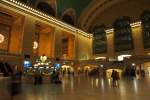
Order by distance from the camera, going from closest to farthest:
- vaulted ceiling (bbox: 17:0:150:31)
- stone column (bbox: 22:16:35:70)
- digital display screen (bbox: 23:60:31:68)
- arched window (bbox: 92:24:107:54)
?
digital display screen (bbox: 23:60:31:68) → stone column (bbox: 22:16:35:70) → vaulted ceiling (bbox: 17:0:150:31) → arched window (bbox: 92:24:107:54)

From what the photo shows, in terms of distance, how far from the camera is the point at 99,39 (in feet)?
97.0

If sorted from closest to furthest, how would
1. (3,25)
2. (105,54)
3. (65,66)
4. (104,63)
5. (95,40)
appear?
(3,25) < (104,63) < (65,66) < (105,54) < (95,40)

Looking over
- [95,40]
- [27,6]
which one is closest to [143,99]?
[27,6]

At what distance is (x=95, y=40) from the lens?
30047 millimetres

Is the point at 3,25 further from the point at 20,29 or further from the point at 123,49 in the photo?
the point at 123,49

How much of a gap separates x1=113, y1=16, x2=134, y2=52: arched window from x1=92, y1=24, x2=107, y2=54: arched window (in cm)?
216

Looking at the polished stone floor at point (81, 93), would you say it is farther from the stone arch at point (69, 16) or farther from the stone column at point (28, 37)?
the stone arch at point (69, 16)

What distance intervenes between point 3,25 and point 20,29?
2591mm

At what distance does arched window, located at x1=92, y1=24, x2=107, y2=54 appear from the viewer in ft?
94.0

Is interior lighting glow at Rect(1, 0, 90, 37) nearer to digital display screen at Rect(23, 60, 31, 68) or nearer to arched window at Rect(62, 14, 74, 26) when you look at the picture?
arched window at Rect(62, 14, 74, 26)

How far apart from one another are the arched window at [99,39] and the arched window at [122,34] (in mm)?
2163

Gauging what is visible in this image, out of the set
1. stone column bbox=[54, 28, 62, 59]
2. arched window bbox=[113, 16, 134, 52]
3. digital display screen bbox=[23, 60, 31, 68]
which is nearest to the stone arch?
stone column bbox=[54, 28, 62, 59]

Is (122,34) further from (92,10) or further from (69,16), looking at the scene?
(69,16)

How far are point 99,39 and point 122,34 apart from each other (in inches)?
182
